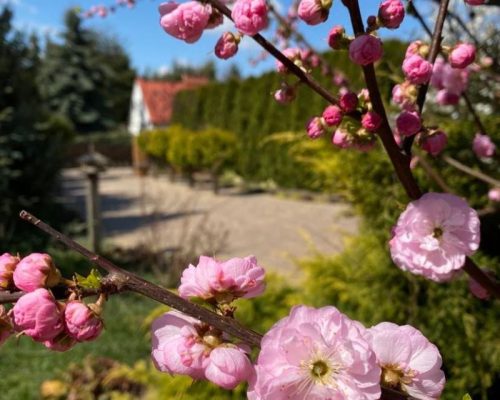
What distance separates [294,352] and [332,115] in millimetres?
400

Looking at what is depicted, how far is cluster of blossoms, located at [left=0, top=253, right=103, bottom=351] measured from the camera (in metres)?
0.57

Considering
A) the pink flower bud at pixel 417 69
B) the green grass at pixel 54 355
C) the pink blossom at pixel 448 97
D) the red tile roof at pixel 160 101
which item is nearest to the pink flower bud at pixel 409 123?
the pink flower bud at pixel 417 69

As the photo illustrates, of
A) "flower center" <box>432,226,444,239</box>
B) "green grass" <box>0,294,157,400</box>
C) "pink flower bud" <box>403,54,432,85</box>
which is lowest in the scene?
"green grass" <box>0,294,157,400</box>

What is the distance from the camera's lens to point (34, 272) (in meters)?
0.60

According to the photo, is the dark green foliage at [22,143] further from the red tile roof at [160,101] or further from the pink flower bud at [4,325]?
the red tile roof at [160,101]

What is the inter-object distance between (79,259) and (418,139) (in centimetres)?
582

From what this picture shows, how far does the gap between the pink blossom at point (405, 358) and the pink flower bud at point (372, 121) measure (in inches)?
11.2

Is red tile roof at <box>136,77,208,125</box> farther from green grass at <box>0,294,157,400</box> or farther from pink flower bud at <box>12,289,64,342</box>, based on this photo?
pink flower bud at <box>12,289,64,342</box>

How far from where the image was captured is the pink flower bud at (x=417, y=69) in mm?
816

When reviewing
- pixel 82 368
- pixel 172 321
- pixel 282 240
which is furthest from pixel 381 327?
pixel 282 240

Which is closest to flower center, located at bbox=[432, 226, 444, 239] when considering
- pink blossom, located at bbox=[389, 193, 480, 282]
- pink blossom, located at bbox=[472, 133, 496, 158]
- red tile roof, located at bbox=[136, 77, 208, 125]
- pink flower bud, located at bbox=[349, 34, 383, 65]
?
pink blossom, located at bbox=[389, 193, 480, 282]

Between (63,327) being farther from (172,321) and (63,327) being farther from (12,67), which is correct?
(12,67)

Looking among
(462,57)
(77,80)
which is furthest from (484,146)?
(77,80)

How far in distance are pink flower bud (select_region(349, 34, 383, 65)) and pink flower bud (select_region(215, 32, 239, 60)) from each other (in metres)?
0.18
